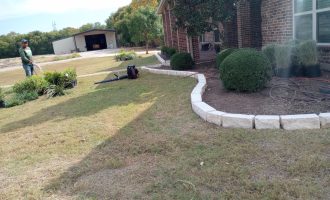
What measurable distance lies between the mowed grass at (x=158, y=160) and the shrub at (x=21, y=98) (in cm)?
292

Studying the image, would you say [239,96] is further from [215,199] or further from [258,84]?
[215,199]

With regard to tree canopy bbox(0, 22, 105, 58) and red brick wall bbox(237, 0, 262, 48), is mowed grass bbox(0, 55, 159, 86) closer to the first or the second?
red brick wall bbox(237, 0, 262, 48)

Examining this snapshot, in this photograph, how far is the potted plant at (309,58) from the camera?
20.7 feet

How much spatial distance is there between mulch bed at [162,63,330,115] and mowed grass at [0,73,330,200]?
62 centimetres

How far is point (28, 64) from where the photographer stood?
11.1 metres

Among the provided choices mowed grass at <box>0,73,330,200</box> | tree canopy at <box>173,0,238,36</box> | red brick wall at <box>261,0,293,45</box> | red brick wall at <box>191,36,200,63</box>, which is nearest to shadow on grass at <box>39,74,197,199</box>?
mowed grass at <box>0,73,330,200</box>

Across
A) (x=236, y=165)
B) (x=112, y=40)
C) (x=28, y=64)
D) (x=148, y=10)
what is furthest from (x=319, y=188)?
(x=112, y=40)

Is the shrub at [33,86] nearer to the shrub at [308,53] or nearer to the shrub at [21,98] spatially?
the shrub at [21,98]

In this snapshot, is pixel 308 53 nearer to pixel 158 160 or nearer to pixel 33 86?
pixel 158 160

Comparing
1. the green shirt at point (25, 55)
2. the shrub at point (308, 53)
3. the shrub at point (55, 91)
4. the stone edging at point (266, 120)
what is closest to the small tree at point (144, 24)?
the green shirt at point (25, 55)

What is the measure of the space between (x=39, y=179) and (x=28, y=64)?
8.70m

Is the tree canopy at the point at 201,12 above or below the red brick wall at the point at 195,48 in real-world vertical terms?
above

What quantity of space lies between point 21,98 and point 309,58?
25.0ft

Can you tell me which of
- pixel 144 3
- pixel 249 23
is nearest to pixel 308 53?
pixel 249 23
